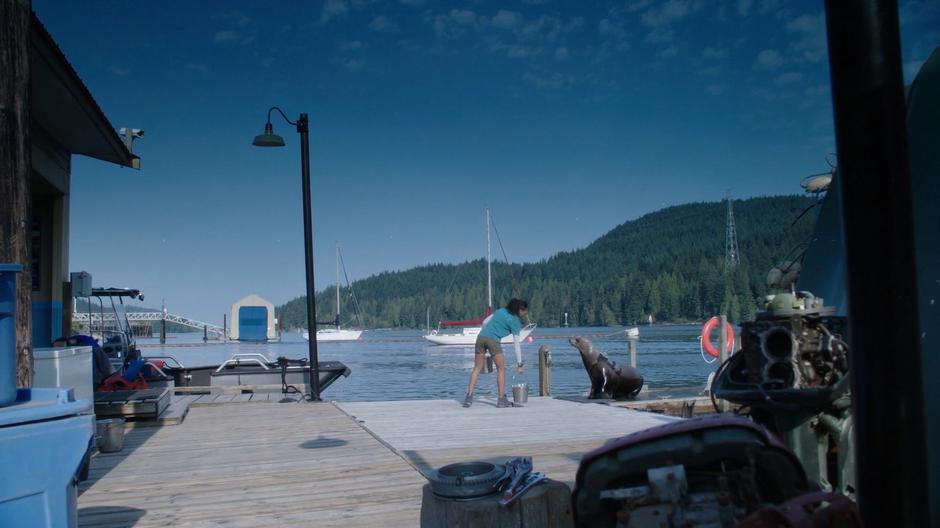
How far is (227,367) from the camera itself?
1491cm

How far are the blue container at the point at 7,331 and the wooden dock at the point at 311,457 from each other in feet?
6.31

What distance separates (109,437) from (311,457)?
1.81 metres

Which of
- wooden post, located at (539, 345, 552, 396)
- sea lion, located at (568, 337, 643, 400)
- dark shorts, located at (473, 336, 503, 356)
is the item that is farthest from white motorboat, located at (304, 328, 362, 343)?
dark shorts, located at (473, 336, 503, 356)

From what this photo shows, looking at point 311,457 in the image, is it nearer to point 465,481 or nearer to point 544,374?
point 465,481

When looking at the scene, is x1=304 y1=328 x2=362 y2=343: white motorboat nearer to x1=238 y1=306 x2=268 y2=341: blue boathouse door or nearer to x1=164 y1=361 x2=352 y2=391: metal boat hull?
x1=238 y1=306 x2=268 y2=341: blue boathouse door

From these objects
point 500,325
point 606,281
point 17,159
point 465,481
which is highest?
point 606,281

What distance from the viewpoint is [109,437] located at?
6.26 m

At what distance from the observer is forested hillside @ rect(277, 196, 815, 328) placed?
95.8 meters

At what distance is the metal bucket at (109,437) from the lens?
20.5 feet

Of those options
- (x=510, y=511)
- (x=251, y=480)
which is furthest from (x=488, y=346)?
(x=510, y=511)

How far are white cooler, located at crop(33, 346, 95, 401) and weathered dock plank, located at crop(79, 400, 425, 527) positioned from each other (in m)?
0.68

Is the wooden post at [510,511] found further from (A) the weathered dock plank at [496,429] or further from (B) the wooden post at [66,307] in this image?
(B) the wooden post at [66,307]

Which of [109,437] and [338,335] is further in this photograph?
[338,335]

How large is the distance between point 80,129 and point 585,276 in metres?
127
